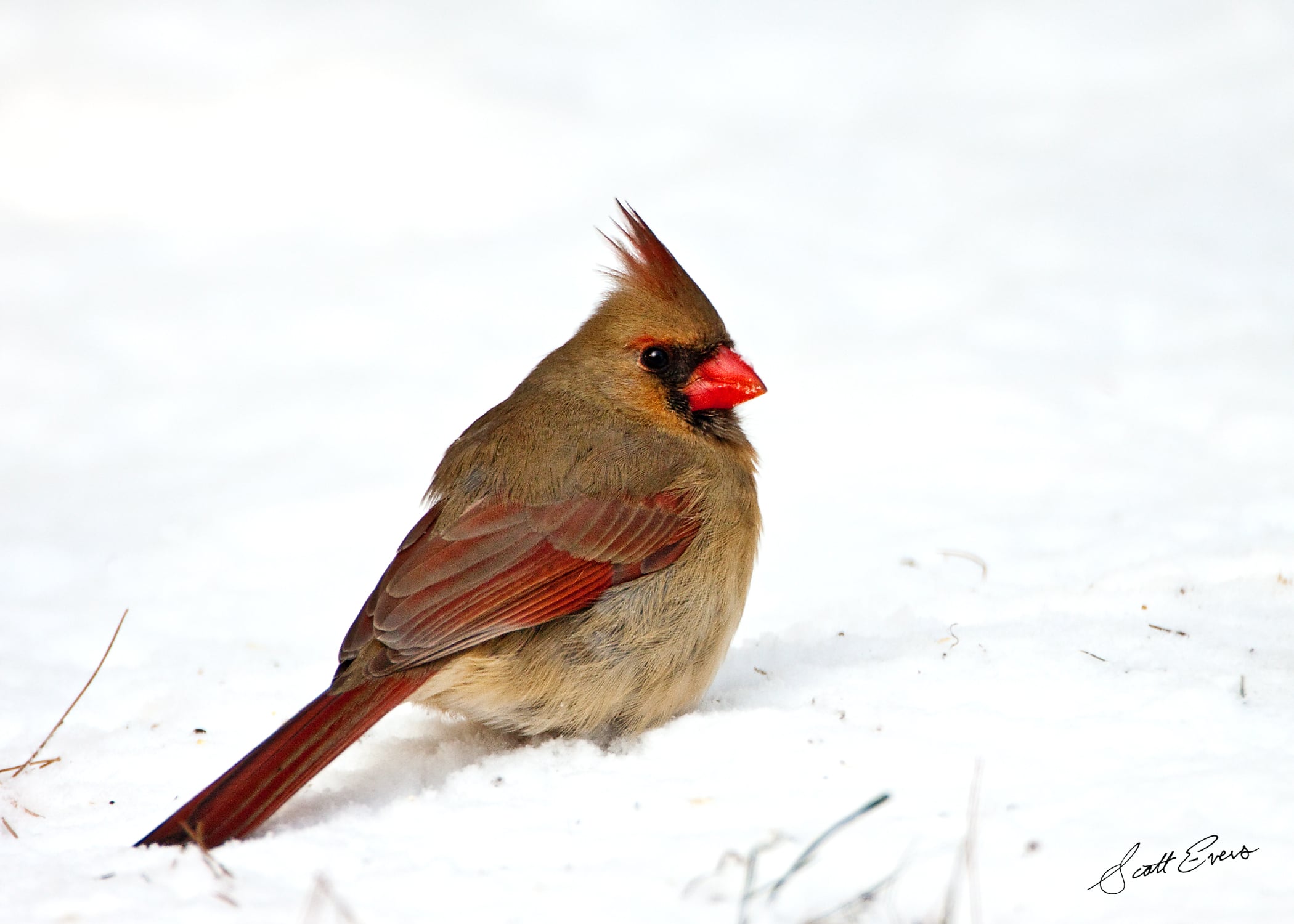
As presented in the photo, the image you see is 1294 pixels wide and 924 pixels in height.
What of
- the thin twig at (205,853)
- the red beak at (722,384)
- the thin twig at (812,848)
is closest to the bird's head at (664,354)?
the red beak at (722,384)

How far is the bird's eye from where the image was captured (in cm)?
320

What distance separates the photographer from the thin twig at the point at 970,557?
4039 millimetres

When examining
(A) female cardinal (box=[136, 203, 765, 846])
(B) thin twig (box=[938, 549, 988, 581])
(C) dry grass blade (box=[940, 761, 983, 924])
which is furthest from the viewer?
(B) thin twig (box=[938, 549, 988, 581])

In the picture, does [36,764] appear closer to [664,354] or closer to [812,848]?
[664,354]

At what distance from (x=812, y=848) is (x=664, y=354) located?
1496 mm

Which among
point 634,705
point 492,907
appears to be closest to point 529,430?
point 634,705

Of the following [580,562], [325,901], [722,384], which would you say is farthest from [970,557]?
[325,901]

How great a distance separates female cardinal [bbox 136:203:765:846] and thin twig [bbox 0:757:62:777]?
69 cm

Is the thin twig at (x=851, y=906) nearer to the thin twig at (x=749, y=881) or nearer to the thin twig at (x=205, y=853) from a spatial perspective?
the thin twig at (x=749, y=881)

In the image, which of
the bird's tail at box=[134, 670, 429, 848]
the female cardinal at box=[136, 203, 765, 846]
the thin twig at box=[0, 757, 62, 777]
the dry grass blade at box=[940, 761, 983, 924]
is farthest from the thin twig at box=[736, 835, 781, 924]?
the thin twig at box=[0, 757, 62, 777]

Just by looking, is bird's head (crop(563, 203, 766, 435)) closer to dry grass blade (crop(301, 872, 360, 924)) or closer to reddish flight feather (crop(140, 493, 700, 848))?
reddish flight feather (crop(140, 493, 700, 848))
